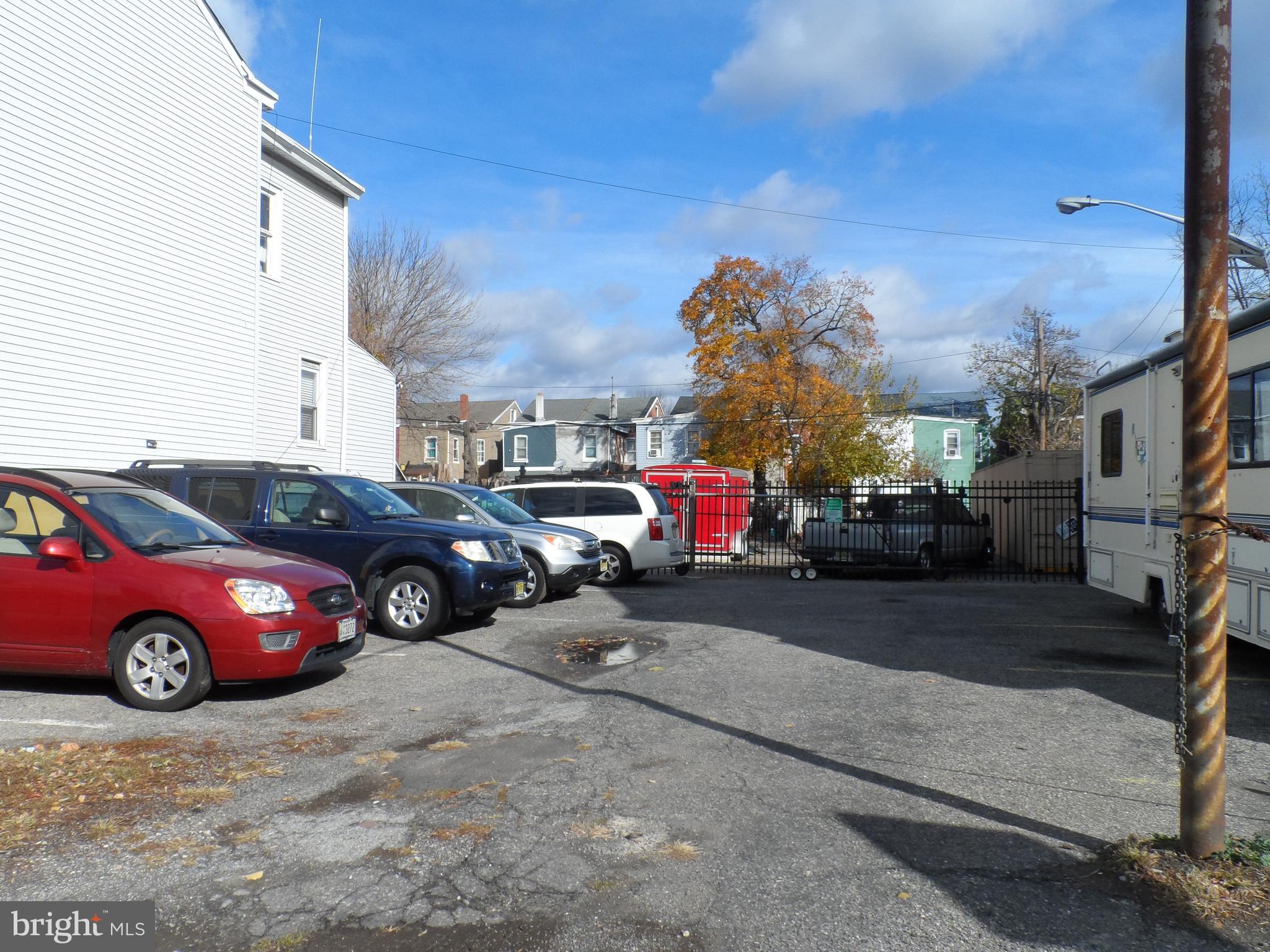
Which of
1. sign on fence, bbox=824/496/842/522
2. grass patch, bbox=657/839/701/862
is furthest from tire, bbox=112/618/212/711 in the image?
Answer: sign on fence, bbox=824/496/842/522

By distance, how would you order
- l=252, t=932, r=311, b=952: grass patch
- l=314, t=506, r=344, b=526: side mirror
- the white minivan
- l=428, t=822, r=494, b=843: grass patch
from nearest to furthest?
l=252, t=932, r=311, b=952: grass patch → l=428, t=822, r=494, b=843: grass patch → l=314, t=506, r=344, b=526: side mirror → the white minivan

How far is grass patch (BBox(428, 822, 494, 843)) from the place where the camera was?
15.1 ft

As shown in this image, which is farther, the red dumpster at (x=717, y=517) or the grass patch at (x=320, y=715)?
the red dumpster at (x=717, y=517)

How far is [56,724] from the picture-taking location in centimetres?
665

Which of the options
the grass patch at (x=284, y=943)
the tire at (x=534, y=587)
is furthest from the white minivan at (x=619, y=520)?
the grass patch at (x=284, y=943)

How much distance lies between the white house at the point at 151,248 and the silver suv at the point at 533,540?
4788 mm

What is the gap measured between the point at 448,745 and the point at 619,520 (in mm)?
10733

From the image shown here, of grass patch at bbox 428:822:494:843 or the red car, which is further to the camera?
the red car

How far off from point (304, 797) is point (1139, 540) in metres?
8.75

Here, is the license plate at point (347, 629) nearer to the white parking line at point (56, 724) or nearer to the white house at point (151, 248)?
the white parking line at point (56, 724)

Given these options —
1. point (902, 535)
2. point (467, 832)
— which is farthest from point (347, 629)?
point (902, 535)

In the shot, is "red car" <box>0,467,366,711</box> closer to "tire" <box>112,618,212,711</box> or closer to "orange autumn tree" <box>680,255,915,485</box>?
"tire" <box>112,618,212,711</box>

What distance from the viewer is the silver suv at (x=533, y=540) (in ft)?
43.7

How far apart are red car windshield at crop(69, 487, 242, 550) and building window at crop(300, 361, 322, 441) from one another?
1143 centimetres
